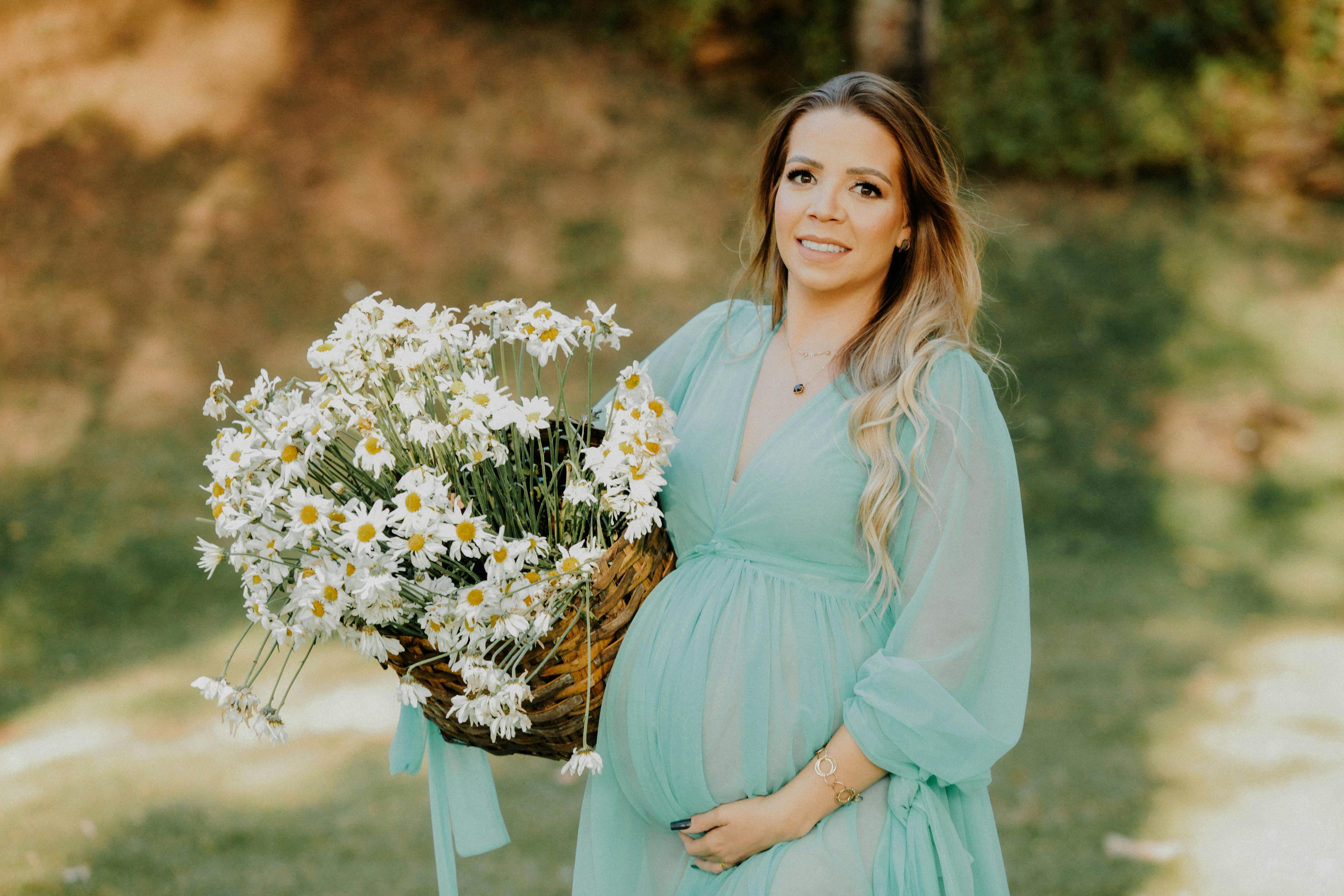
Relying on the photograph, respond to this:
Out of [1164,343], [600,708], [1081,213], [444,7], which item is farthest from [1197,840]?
[444,7]

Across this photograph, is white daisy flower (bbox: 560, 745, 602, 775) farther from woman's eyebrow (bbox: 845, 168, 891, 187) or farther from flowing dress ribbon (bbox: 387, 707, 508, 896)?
woman's eyebrow (bbox: 845, 168, 891, 187)

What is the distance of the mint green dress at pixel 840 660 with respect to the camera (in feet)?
5.86

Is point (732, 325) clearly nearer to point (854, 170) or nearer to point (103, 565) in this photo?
point (854, 170)

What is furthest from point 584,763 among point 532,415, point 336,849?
point 336,849

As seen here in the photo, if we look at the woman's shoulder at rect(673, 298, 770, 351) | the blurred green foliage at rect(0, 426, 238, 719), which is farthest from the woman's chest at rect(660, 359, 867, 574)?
the blurred green foliage at rect(0, 426, 238, 719)

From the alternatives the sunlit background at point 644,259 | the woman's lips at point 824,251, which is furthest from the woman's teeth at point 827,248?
the sunlit background at point 644,259

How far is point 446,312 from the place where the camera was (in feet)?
5.81

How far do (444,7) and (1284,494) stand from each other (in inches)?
254

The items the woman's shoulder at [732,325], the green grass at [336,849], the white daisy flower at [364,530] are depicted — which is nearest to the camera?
the white daisy flower at [364,530]

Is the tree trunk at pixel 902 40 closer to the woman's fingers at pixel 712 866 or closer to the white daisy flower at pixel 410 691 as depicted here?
the woman's fingers at pixel 712 866

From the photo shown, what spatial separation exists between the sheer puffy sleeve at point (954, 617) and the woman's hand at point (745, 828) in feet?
0.54

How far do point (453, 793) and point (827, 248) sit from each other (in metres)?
1.18

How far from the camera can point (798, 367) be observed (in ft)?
6.81

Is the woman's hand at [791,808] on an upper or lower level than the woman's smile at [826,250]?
lower
